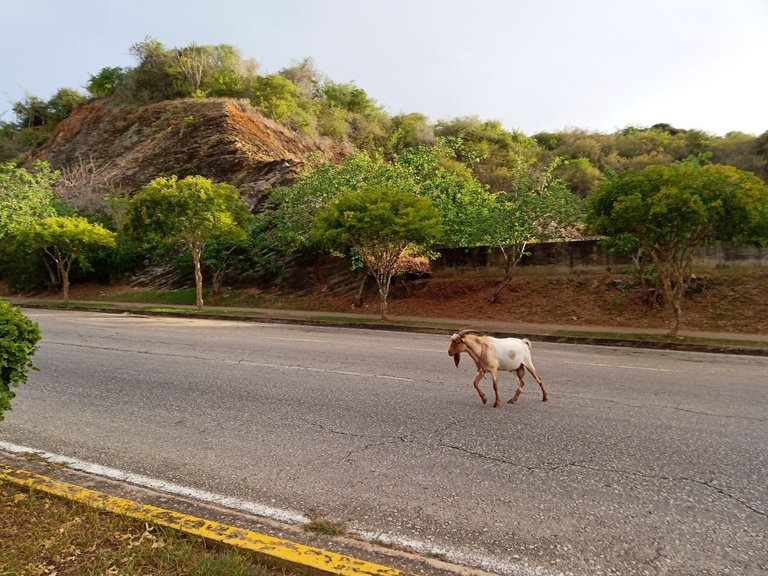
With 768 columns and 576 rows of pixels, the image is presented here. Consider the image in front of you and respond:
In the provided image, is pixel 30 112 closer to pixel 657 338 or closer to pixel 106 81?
pixel 106 81

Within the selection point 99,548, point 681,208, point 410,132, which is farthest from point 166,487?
point 410,132

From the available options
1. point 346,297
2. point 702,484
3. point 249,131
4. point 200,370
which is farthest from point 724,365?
point 249,131

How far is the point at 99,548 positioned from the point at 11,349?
5.97 ft

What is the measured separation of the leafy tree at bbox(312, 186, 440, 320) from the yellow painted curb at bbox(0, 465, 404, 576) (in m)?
14.4

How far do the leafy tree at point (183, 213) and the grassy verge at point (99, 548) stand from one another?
63.5 ft

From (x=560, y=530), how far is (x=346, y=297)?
21.7 m

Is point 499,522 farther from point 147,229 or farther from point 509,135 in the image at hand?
point 509,135

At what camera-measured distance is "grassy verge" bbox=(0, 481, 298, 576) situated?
286cm

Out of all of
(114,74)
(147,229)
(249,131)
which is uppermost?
(114,74)

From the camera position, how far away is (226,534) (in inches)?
126

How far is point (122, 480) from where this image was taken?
4266mm

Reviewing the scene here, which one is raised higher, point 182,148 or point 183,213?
point 182,148

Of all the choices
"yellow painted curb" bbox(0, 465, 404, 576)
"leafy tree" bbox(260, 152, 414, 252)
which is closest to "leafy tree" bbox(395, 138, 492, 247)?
"leafy tree" bbox(260, 152, 414, 252)

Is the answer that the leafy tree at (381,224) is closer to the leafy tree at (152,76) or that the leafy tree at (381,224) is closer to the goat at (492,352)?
the goat at (492,352)
